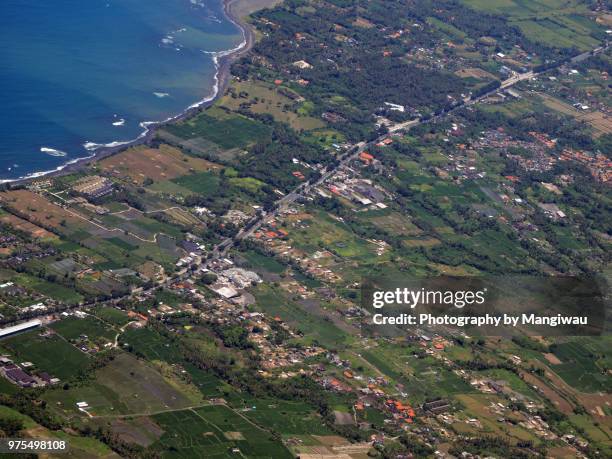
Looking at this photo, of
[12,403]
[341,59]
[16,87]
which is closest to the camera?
[12,403]

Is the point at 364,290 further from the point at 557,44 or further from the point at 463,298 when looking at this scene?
the point at 557,44

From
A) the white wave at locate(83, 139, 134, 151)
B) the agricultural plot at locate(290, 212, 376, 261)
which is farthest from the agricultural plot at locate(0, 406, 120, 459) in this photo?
the white wave at locate(83, 139, 134, 151)

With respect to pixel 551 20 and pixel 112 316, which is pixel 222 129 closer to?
pixel 112 316

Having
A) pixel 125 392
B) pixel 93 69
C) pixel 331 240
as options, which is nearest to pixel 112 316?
pixel 125 392

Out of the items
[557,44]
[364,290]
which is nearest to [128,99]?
[364,290]

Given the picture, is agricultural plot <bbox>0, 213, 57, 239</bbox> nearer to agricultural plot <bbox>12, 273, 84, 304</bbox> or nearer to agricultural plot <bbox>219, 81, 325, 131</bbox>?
agricultural plot <bbox>12, 273, 84, 304</bbox>
